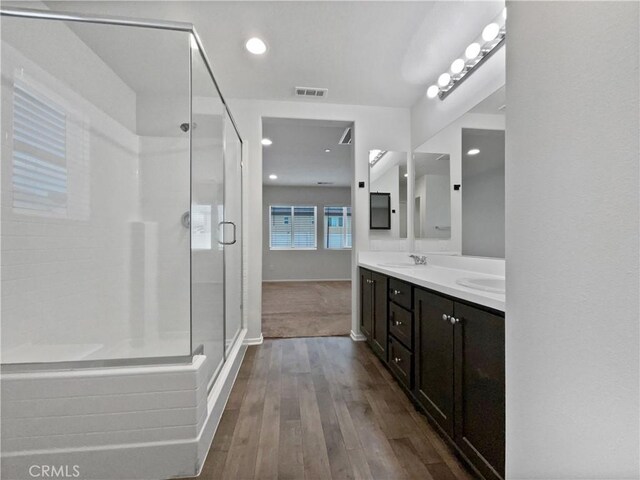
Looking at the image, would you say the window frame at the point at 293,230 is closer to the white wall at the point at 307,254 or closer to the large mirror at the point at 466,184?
the white wall at the point at 307,254

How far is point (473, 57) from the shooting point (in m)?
1.80

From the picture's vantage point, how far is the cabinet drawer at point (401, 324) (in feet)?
5.58

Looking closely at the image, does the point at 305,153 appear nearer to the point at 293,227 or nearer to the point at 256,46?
the point at 256,46

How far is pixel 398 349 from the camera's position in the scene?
188 centimetres

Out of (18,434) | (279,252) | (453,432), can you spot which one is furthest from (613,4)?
(279,252)

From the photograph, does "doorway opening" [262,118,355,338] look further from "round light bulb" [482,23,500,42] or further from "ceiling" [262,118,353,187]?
"round light bulb" [482,23,500,42]

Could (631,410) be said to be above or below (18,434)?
above

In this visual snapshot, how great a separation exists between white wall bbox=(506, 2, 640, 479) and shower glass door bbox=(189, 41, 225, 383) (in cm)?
138

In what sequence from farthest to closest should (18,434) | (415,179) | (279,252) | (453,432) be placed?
(279,252), (415,179), (453,432), (18,434)

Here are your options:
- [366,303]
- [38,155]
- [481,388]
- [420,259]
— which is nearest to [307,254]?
[366,303]

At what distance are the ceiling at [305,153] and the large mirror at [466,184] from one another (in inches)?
34.3

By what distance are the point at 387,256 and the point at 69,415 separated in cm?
249

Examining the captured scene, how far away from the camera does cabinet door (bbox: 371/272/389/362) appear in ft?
6.93

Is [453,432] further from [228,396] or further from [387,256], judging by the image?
[387,256]
